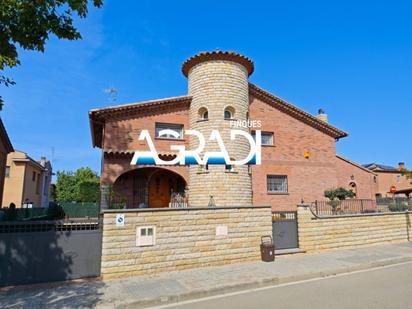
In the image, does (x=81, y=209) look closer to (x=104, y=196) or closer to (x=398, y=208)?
(x=104, y=196)

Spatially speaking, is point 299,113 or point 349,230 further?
point 299,113

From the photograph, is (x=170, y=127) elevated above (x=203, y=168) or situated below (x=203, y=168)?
above

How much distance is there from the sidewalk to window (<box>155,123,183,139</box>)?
32.1 ft

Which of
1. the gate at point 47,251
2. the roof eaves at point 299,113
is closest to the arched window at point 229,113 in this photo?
the roof eaves at point 299,113

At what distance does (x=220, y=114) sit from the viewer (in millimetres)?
16125

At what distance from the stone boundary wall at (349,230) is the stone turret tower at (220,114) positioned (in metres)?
4.81

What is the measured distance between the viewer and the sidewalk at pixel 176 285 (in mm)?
6014

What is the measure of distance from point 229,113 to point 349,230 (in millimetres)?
8925

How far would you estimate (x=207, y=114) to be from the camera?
55.0 ft

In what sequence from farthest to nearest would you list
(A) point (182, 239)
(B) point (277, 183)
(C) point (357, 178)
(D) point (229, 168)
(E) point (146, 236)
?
(C) point (357, 178), (B) point (277, 183), (D) point (229, 168), (A) point (182, 239), (E) point (146, 236)

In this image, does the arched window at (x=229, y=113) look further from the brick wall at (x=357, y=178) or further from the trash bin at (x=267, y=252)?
the brick wall at (x=357, y=178)

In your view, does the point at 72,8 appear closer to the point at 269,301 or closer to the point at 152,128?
the point at 269,301

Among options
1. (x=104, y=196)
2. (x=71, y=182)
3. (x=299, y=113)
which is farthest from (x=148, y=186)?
(x=71, y=182)

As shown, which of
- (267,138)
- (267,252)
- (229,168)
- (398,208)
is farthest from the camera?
(267,138)
